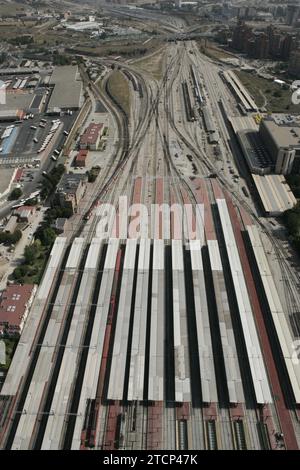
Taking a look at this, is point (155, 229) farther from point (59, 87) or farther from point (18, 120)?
point (59, 87)

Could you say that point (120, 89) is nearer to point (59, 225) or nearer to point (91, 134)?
point (91, 134)

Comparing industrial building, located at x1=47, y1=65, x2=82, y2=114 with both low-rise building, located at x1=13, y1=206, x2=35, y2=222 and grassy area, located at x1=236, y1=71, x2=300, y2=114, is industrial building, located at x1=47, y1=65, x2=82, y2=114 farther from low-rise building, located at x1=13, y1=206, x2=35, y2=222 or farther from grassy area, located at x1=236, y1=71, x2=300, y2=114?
grassy area, located at x1=236, y1=71, x2=300, y2=114

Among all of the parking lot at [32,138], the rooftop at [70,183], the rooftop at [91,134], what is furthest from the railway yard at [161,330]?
the parking lot at [32,138]

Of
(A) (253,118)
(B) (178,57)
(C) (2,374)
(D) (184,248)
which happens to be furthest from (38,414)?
(B) (178,57)

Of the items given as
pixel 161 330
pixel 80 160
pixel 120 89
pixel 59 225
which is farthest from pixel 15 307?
pixel 120 89

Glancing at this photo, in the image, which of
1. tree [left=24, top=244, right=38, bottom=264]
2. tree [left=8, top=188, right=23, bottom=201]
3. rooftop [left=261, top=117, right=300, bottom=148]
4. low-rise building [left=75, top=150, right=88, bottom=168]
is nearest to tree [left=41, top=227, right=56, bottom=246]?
tree [left=24, top=244, right=38, bottom=264]
